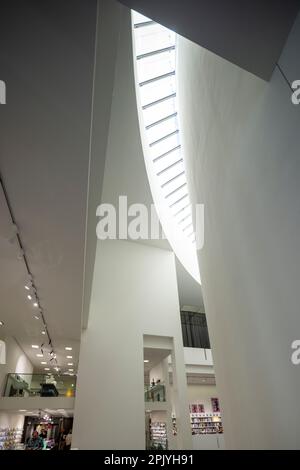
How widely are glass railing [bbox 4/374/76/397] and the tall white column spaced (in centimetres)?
121

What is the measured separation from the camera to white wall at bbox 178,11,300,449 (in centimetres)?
306

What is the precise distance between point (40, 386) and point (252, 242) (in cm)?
1018

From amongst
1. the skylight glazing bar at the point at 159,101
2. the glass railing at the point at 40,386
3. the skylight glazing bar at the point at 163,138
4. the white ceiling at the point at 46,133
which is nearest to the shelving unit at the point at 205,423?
the glass railing at the point at 40,386

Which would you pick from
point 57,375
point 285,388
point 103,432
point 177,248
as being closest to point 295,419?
point 285,388

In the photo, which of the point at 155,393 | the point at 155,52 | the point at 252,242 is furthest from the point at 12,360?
the point at 155,52

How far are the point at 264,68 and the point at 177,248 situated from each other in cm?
1177

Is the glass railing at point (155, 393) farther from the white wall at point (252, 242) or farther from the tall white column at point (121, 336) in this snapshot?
the white wall at point (252, 242)

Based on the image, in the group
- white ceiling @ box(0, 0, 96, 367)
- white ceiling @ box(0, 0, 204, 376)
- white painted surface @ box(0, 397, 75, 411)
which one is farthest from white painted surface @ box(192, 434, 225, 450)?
white ceiling @ box(0, 0, 96, 367)

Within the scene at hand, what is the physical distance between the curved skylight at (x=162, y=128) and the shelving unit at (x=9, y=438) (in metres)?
10.1

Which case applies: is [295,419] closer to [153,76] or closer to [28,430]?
[153,76]

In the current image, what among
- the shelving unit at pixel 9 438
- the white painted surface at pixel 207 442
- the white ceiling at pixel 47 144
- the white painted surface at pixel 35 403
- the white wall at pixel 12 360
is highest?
the white ceiling at pixel 47 144

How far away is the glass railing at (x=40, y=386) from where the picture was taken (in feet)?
32.7

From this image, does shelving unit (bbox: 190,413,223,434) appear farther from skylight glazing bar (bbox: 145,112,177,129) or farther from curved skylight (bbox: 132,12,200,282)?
skylight glazing bar (bbox: 145,112,177,129)
